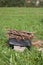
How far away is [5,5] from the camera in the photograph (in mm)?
17984

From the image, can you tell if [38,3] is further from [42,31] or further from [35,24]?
[42,31]

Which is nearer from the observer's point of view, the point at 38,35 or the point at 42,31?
the point at 38,35

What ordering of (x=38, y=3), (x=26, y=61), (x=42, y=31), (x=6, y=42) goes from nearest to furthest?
(x=26, y=61), (x=6, y=42), (x=42, y=31), (x=38, y=3)

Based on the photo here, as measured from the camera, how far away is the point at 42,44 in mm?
7305

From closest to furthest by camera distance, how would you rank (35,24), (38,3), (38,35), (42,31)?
(38,35), (42,31), (35,24), (38,3)

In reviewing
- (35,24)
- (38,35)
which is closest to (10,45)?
(38,35)

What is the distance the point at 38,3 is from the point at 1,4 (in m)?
2.85

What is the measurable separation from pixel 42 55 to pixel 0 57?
94 cm

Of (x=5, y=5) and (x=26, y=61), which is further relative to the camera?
(x=5, y=5)

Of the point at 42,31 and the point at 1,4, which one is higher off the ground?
the point at 42,31

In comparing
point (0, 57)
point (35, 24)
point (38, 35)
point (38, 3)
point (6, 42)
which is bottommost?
point (38, 3)

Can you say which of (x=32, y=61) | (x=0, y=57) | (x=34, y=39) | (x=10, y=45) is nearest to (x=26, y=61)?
(x=32, y=61)

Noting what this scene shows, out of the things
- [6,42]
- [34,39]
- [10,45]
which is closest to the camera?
[10,45]

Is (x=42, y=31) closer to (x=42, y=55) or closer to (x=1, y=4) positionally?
(x=42, y=55)
